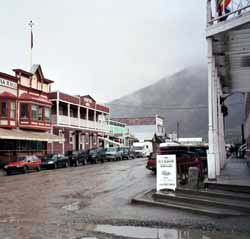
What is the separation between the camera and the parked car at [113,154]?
56.0 meters

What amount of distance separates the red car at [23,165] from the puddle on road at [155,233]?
25.2m

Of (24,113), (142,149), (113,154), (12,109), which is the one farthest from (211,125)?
(142,149)

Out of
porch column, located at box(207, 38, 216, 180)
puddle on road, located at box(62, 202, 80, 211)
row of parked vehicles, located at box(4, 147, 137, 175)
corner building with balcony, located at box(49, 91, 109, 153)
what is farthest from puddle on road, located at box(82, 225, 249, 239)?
corner building with balcony, located at box(49, 91, 109, 153)

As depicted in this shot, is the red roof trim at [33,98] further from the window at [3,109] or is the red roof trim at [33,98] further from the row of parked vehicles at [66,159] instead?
the row of parked vehicles at [66,159]

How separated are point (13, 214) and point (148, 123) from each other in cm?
10926

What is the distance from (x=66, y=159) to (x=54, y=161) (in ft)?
9.56

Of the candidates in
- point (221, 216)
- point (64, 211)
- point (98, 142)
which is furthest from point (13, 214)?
point (98, 142)

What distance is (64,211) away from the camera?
13.1m

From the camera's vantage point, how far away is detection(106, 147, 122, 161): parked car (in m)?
56.0

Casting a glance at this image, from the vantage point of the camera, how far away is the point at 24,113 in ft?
149

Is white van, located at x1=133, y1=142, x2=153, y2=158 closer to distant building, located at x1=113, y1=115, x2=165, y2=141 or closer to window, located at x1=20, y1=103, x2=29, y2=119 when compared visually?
window, located at x1=20, y1=103, x2=29, y2=119

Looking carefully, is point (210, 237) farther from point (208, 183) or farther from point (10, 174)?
point (10, 174)

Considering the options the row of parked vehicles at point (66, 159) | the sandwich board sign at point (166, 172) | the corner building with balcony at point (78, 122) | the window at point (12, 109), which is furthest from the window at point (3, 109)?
the sandwich board sign at point (166, 172)

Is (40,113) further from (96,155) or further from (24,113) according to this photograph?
(96,155)
